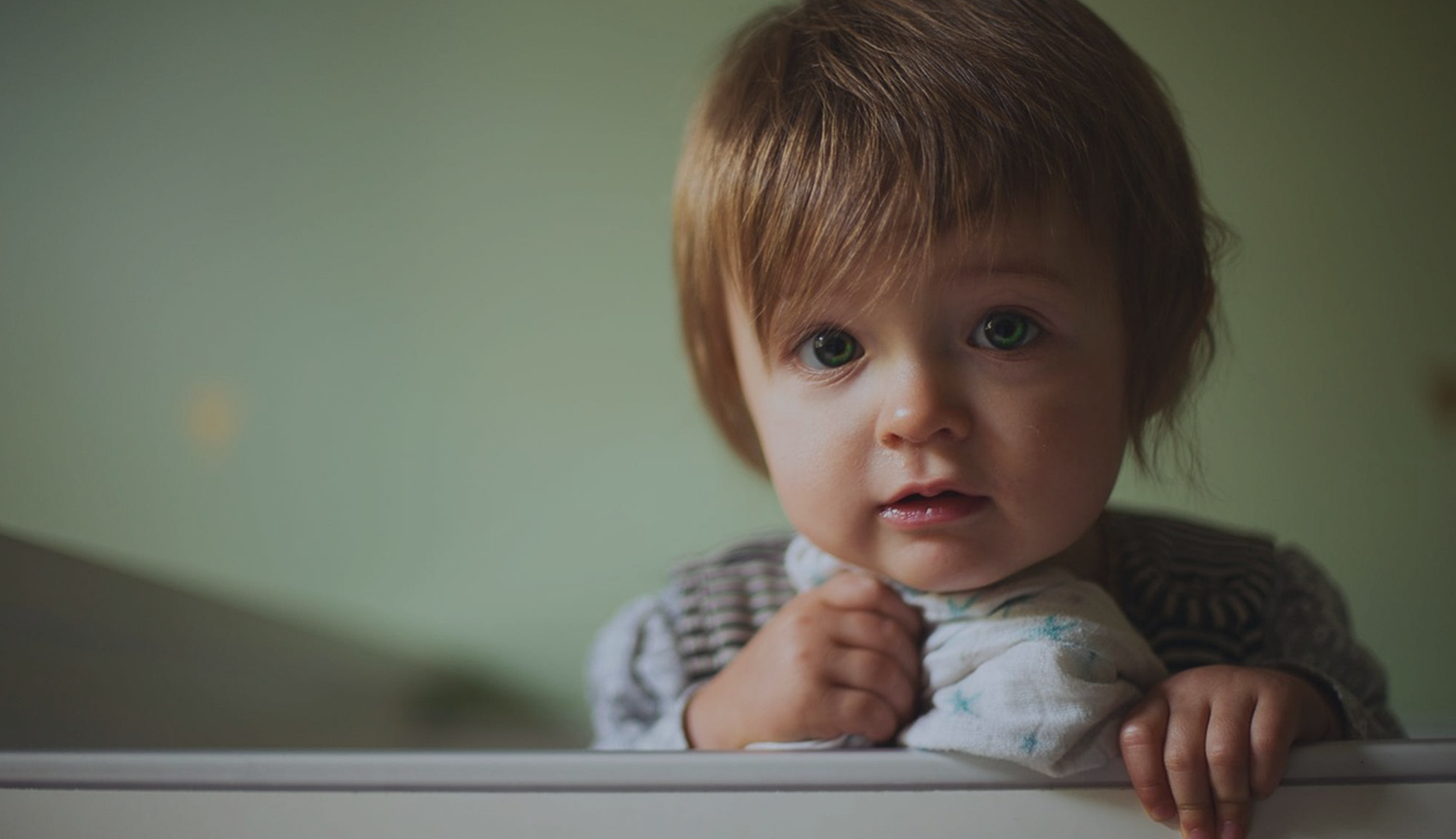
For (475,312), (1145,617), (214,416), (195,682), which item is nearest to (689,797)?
(1145,617)

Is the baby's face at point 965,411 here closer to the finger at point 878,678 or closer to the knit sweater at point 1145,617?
the finger at point 878,678

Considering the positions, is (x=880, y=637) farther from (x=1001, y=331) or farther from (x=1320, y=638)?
(x=1320, y=638)

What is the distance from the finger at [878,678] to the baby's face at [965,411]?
0.13ft

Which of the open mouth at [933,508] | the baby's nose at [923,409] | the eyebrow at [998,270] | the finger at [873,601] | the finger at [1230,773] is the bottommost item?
the finger at [1230,773]

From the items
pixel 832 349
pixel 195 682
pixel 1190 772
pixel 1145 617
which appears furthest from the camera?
pixel 195 682

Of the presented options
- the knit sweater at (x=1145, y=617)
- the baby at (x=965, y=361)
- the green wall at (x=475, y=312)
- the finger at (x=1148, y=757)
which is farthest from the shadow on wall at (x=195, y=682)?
the finger at (x=1148, y=757)

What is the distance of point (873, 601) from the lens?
54 centimetres

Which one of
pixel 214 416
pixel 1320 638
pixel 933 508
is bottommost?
pixel 1320 638

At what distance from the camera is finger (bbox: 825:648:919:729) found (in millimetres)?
511

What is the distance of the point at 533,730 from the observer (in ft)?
3.85

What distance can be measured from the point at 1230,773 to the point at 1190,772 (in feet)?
0.05

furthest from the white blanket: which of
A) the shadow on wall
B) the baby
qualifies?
the shadow on wall

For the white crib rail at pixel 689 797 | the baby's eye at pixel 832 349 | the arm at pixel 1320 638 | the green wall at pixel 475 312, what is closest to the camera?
the white crib rail at pixel 689 797

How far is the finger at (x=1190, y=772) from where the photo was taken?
393 millimetres
